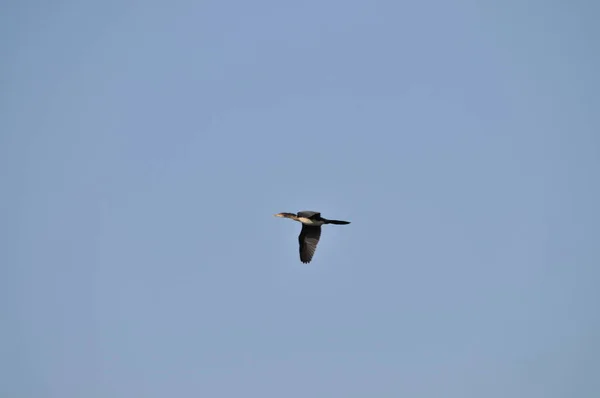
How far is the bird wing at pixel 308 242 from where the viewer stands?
153 ft

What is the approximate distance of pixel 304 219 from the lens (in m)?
45.0

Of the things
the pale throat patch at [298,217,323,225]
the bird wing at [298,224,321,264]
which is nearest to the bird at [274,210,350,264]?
the bird wing at [298,224,321,264]

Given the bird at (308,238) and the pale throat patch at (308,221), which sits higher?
the pale throat patch at (308,221)

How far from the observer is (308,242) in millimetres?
46938

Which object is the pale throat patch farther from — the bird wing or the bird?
the bird wing

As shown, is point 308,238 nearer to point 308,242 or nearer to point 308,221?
point 308,242

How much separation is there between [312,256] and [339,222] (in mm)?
3001

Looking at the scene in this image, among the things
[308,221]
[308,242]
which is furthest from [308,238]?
[308,221]

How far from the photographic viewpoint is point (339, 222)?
4550 cm

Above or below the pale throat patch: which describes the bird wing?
below

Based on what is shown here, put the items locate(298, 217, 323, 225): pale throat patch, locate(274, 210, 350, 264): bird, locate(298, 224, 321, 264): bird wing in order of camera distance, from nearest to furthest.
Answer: locate(298, 217, 323, 225): pale throat patch < locate(274, 210, 350, 264): bird < locate(298, 224, 321, 264): bird wing

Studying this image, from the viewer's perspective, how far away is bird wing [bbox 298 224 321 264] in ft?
153

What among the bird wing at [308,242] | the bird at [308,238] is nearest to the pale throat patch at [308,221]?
the bird at [308,238]

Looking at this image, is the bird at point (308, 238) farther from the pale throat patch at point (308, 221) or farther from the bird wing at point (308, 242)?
the pale throat patch at point (308, 221)
